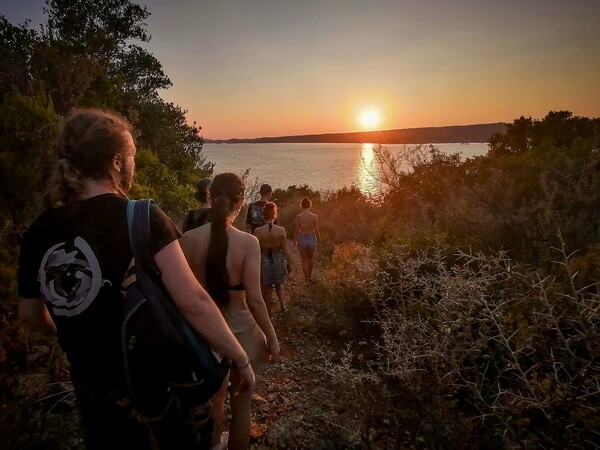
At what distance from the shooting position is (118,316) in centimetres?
132

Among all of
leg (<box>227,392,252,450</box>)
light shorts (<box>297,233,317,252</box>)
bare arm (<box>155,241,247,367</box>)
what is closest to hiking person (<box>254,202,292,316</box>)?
light shorts (<box>297,233,317,252</box>)

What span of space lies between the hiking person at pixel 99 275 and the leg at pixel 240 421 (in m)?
0.98

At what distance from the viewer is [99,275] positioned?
1.30 metres

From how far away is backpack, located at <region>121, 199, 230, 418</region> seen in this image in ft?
4.22

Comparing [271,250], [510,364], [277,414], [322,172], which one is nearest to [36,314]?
[510,364]

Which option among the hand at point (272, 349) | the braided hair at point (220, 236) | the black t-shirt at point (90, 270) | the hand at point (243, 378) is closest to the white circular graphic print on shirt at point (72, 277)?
the black t-shirt at point (90, 270)

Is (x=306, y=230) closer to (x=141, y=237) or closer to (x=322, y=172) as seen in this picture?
(x=141, y=237)

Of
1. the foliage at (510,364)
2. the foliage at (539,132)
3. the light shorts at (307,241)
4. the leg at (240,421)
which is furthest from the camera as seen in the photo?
Answer: the foliage at (539,132)

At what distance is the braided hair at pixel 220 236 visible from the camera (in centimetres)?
241

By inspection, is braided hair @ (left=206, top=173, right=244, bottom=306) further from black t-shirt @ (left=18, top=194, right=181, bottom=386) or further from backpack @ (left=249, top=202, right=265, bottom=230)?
backpack @ (left=249, top=202, right=265, bottom=230)

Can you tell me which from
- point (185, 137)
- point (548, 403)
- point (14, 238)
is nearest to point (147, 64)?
point (185, 137)

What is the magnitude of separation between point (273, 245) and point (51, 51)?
7.67 metres

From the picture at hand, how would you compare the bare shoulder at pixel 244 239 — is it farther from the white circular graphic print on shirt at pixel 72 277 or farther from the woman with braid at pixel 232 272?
the white circular graphic print on shirt at pixel 72 277

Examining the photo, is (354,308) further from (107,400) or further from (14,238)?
(14,238)
